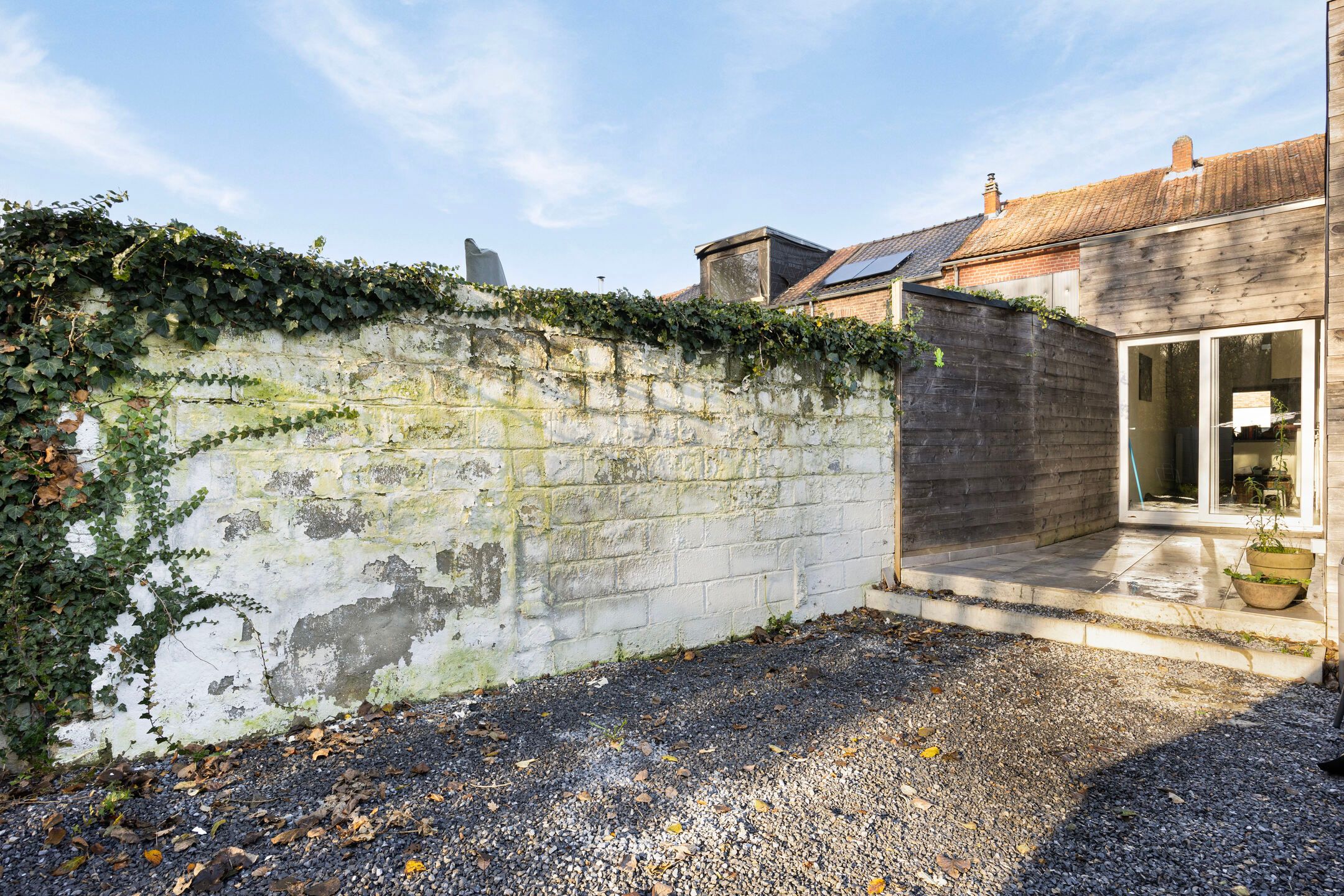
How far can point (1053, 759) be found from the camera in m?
2.77

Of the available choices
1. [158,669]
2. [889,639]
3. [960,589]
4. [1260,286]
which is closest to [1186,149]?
[1260,286]

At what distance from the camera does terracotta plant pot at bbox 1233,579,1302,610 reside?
13.0 ft

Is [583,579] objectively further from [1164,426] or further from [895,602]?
[1164,426]

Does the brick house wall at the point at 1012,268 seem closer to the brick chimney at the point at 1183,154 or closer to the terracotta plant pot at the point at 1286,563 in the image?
the brick chimney at the point at 1183,154

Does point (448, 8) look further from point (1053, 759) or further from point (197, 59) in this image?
point (1053, 759)

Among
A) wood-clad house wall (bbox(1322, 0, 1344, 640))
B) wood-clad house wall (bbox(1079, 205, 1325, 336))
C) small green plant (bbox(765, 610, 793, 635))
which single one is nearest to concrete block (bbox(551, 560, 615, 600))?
small green plant (bbox(765, 610, 793, 635))

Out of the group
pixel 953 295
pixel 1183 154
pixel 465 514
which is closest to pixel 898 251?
pixel 1183 154

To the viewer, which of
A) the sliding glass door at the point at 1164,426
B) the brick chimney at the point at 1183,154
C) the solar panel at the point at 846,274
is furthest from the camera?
the solar panel at the point at 846,274

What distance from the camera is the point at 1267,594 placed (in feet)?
13.2

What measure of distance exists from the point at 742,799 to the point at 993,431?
4832mm

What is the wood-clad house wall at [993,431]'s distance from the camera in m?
5.61

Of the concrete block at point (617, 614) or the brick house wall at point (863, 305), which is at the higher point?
the brick house wall at point (863, 305)

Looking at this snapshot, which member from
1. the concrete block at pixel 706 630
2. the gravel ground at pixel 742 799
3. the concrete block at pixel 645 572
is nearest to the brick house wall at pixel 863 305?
the concrete block at pixel 706 630

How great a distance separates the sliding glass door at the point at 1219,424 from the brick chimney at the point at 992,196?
20.2 feet
